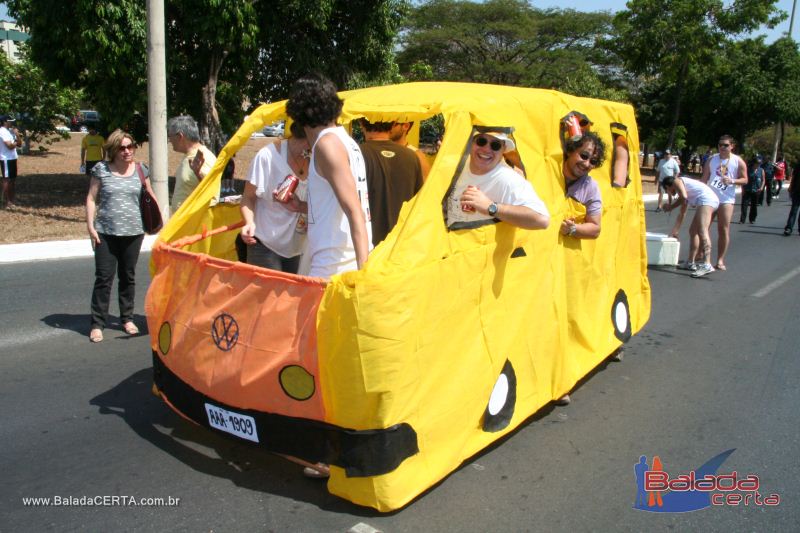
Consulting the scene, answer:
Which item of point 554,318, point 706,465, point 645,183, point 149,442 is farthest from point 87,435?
point 645,183

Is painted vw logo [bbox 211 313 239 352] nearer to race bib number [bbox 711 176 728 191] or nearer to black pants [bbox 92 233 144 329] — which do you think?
black pants [bbox 92 233 144 329]

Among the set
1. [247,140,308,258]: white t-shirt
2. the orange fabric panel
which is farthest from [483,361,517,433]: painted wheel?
A: [247,140,308,258]: white t-shirt

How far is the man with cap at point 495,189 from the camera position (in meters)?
3.50

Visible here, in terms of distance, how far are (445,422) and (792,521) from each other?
1.77 m

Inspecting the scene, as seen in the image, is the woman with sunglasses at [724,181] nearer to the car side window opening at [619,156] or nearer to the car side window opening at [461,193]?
the car side window opening at [619,156]

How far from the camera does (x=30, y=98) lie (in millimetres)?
23578

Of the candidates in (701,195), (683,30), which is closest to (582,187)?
(701,195)

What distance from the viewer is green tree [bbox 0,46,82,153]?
75.4ft

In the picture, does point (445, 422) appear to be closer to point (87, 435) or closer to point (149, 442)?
point (149, 442)

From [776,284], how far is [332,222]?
7.82m

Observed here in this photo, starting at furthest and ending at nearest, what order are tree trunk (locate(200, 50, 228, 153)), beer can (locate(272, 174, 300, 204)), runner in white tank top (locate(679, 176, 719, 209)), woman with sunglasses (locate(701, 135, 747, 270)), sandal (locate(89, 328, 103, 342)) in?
tree trunk (locate(200, 50, 228, 153)) < woman with sunglasses (locate(701, 135, 747, 270)) < runner in white tank top (locate(679, 176, 719, 209)) < sandal (locate(89, 328, 103, 342)) < beer can (locate(272, 174, 300, 204))

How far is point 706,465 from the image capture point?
3.88m

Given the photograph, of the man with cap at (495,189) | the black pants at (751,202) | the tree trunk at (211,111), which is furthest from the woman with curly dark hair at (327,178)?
the black pants at (751,202)

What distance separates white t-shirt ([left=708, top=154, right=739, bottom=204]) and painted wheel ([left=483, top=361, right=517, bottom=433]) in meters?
7.25
